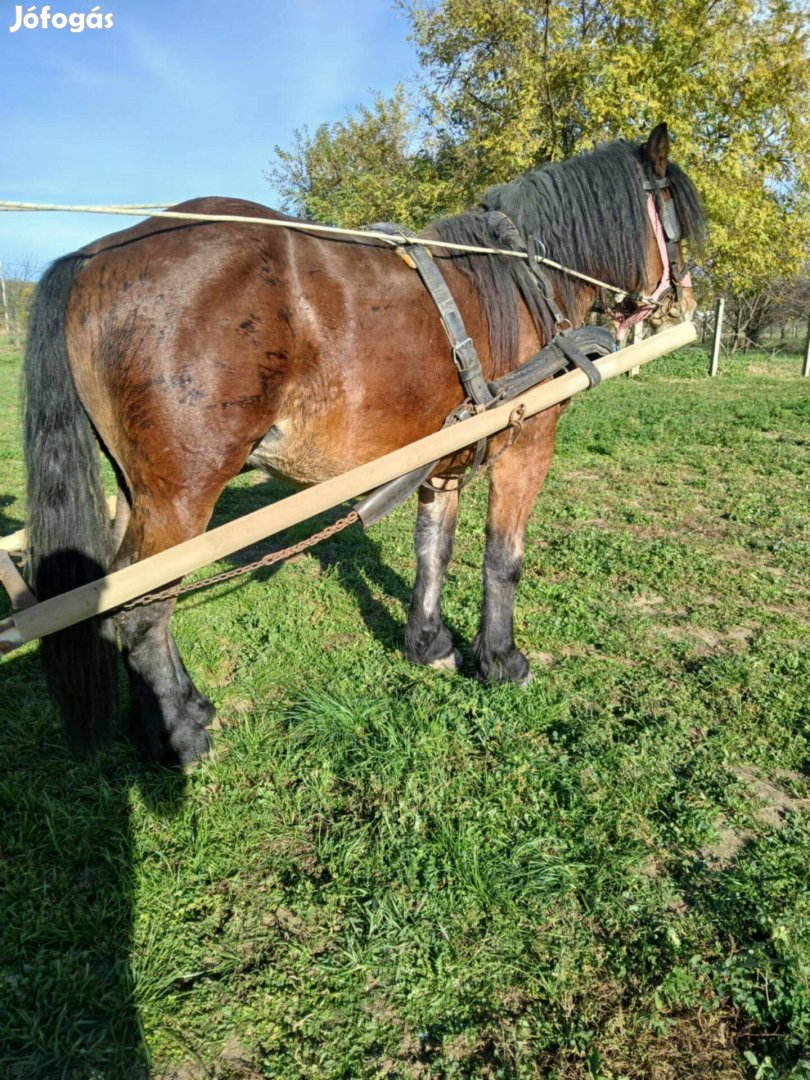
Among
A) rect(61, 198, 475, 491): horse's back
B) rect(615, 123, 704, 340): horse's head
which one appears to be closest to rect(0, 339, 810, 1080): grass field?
rect(61, 198, 475, 491): horse's back

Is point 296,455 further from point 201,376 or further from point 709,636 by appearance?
point 709,636

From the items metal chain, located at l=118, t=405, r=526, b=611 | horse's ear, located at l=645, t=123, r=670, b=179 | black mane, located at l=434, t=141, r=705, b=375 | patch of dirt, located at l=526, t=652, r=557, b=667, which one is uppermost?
horse's ear, located at l=645, t=123, r=670, b=179

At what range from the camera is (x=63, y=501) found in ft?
7.33

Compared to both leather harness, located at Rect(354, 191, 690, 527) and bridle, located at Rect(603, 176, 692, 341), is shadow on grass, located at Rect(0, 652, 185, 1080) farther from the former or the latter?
bridle, located at Rect(603, 176, 692, 341)

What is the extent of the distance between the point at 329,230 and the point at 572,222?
1208mm

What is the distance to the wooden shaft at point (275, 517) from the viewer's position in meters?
1.78

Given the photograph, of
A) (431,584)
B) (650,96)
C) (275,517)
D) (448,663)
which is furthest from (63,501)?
(650,96)

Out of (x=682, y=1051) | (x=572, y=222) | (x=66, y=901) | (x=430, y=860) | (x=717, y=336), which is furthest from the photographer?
(x=717, y=336)

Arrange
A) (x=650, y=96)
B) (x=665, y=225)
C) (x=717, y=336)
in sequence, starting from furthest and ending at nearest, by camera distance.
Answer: (x=717, y=336)
(x=650, y=96)
(x=665, y=225)

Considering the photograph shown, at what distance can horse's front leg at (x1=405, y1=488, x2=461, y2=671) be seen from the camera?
134 inches

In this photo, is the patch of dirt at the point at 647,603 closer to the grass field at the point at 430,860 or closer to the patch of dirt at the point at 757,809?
the grass field at the point at 430,860

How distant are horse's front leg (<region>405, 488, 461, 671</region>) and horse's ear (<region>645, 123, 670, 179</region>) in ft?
5.79

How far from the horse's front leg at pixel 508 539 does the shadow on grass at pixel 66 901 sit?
1.52 m

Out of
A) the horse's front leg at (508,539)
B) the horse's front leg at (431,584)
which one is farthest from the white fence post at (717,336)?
the horse's front leg at (508,539)
